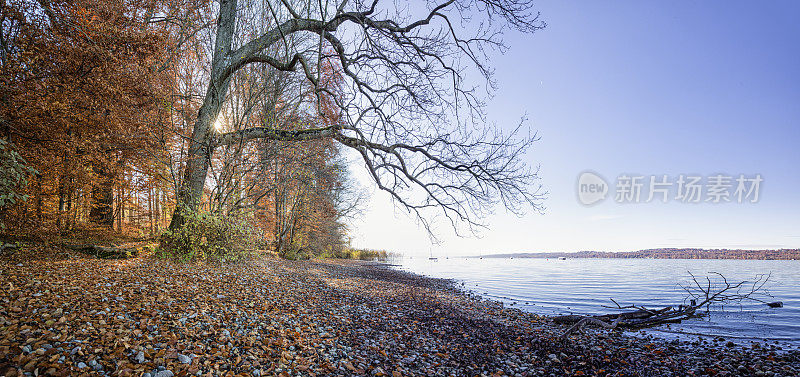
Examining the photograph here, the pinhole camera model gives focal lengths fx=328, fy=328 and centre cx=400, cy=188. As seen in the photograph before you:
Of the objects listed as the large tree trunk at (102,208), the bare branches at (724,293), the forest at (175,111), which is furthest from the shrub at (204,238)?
the bare branches at (724,293)

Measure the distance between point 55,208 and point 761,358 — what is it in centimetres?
1933

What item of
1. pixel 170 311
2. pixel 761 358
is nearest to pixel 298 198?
pixel 170 311

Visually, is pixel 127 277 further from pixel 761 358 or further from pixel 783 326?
pixel 783 326

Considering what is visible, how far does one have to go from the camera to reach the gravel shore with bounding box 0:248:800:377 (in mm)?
3516

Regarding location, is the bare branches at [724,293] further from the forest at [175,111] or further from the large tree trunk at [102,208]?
the large tree trunk at [102,208]

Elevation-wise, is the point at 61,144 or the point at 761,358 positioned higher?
the point at 61,144

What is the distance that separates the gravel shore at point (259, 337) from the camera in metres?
3.52

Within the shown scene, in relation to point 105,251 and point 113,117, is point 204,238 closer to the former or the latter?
point 105,251

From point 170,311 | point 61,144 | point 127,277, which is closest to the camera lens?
point 170,311

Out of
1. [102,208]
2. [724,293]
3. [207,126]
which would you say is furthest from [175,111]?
[724,293]

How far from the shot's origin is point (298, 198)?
21.3 meters

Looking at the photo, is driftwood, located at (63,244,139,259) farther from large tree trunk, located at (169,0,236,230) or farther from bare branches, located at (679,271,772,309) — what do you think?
bare branches, located at (679,271,772,309)

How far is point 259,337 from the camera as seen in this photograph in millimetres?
4527

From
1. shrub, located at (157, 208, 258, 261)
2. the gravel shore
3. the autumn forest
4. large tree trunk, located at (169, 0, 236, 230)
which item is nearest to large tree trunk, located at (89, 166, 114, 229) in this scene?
the autumn forest
